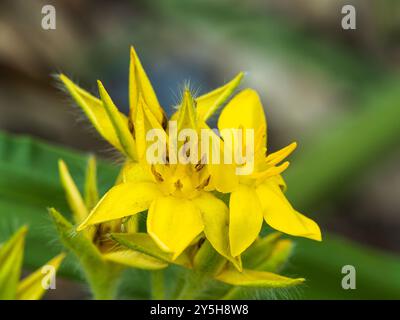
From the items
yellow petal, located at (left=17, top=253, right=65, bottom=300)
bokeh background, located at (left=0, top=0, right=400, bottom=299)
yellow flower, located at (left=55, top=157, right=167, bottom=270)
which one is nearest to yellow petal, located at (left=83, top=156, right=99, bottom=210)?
yellow flower, located at (left=55, top=157, right=167, bottom=270)

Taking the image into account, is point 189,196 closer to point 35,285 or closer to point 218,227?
point 218,227

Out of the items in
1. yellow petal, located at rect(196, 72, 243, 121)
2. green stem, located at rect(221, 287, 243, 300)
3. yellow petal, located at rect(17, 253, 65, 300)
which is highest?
yellow petal, located at rect(196, 72, 243, 121)

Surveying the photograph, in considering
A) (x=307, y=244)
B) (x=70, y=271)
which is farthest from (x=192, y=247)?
(x=307, y=244)

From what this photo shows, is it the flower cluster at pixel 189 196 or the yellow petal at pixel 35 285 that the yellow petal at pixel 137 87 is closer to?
the flower cluster at pixel 189 196

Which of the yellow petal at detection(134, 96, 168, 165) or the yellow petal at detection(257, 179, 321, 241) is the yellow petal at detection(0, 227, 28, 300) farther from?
the yellow petal at detection(257, 179, 321, 241)

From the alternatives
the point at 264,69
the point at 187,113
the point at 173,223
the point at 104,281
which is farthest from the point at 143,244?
the point at 264,69

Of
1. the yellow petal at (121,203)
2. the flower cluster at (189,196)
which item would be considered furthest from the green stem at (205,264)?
the yellow petal at (121,203)
